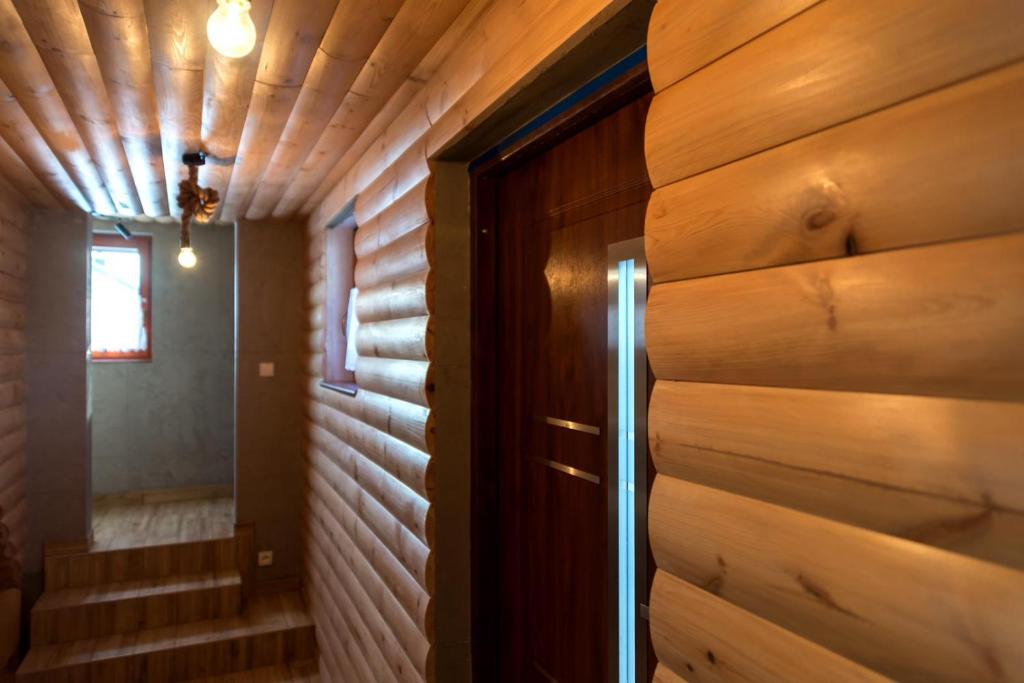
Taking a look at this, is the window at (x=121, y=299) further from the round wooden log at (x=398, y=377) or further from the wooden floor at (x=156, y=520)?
the round wooden log at (x=398, y=377)

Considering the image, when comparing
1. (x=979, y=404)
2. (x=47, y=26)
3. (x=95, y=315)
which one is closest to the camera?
(x=979, y=404)

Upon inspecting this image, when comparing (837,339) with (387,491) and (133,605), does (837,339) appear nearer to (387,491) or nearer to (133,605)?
(387,491)

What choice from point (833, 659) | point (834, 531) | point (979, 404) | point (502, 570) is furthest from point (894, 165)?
point (502, 570)

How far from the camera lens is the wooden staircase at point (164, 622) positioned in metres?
4.09

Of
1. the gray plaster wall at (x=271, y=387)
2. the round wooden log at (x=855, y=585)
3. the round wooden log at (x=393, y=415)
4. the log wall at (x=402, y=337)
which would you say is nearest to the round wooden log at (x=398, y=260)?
the log wall at (x=402, y=337)

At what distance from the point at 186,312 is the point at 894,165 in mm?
6529

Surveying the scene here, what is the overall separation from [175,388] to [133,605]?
2336 mm

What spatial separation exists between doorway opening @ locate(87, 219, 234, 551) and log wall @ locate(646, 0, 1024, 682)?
5.80m

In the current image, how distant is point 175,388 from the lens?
620 cm

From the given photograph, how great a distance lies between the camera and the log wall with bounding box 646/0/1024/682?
2.14 feet

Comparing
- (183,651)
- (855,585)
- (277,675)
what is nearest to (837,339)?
(855,585)

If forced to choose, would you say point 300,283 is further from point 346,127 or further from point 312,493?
point 346,127

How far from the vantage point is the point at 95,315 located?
6.02m

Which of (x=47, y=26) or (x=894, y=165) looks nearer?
(x=894, y=165)
